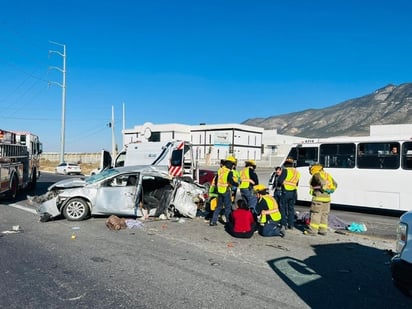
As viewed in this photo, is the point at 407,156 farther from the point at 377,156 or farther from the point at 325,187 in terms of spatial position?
the point at 325,187

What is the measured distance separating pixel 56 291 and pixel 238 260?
114 inches

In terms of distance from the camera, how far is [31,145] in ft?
57.8

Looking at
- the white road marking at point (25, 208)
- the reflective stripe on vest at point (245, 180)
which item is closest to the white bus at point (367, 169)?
the reflective stripe on vest at point (245, 180)

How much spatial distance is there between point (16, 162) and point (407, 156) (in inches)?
546

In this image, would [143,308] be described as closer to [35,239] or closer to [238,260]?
[238,260]

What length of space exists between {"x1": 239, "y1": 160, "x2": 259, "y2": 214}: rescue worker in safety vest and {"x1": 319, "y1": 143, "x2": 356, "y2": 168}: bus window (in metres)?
5.10

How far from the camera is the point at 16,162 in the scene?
14133 mm

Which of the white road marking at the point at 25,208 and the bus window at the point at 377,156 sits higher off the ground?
the bus window at the point at 377,156

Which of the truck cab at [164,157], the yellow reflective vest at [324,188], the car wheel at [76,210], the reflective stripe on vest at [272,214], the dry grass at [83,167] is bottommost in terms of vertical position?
the dry grass at [83,167]

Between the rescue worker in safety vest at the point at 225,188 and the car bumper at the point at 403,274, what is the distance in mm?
5650

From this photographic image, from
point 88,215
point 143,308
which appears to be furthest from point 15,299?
point 88,215

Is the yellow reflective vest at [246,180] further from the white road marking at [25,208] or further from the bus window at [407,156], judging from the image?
the white road marking at [25,208]

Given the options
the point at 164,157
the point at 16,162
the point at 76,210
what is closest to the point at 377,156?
the point at 164,157

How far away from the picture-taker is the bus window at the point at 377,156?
12258 mm
